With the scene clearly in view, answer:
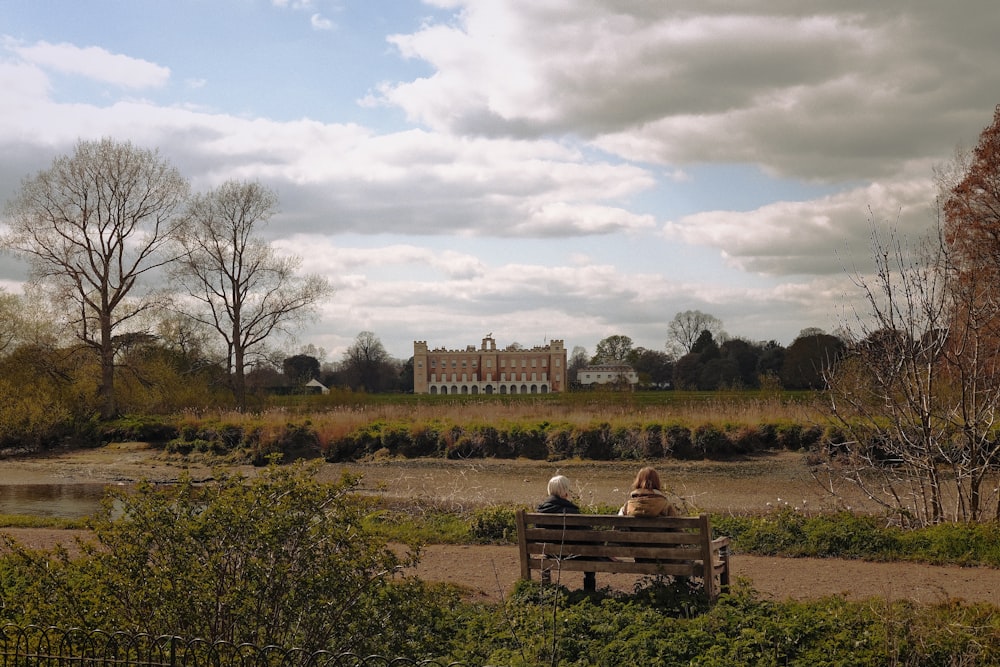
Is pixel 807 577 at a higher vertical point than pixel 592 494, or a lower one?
lower

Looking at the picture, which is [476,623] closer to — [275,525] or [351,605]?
[351,605]

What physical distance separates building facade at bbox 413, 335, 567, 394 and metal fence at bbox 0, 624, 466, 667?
84.3 meters

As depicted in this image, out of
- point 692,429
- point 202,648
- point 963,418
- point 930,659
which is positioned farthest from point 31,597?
point 692,429

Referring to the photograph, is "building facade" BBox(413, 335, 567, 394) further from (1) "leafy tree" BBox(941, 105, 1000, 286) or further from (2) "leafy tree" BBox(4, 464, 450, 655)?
(2) "leafy tree" BBox(4, 464, 450, 655)

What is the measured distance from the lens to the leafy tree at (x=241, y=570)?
6160mm

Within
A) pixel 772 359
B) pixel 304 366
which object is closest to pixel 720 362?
pixel 772 359

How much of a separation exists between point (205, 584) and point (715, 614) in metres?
4.03

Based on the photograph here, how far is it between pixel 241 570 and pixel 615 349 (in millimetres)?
103365

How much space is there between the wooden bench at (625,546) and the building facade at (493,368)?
82260 mm

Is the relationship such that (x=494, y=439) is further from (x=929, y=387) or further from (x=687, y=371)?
(x=687, y=371)

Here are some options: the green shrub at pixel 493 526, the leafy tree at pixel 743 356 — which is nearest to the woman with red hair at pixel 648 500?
the green shrub at pixel 493 526

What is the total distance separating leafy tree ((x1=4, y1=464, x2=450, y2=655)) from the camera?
20.2 ft

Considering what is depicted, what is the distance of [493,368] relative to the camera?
93375 mm

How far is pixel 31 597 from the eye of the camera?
22.8 ft
